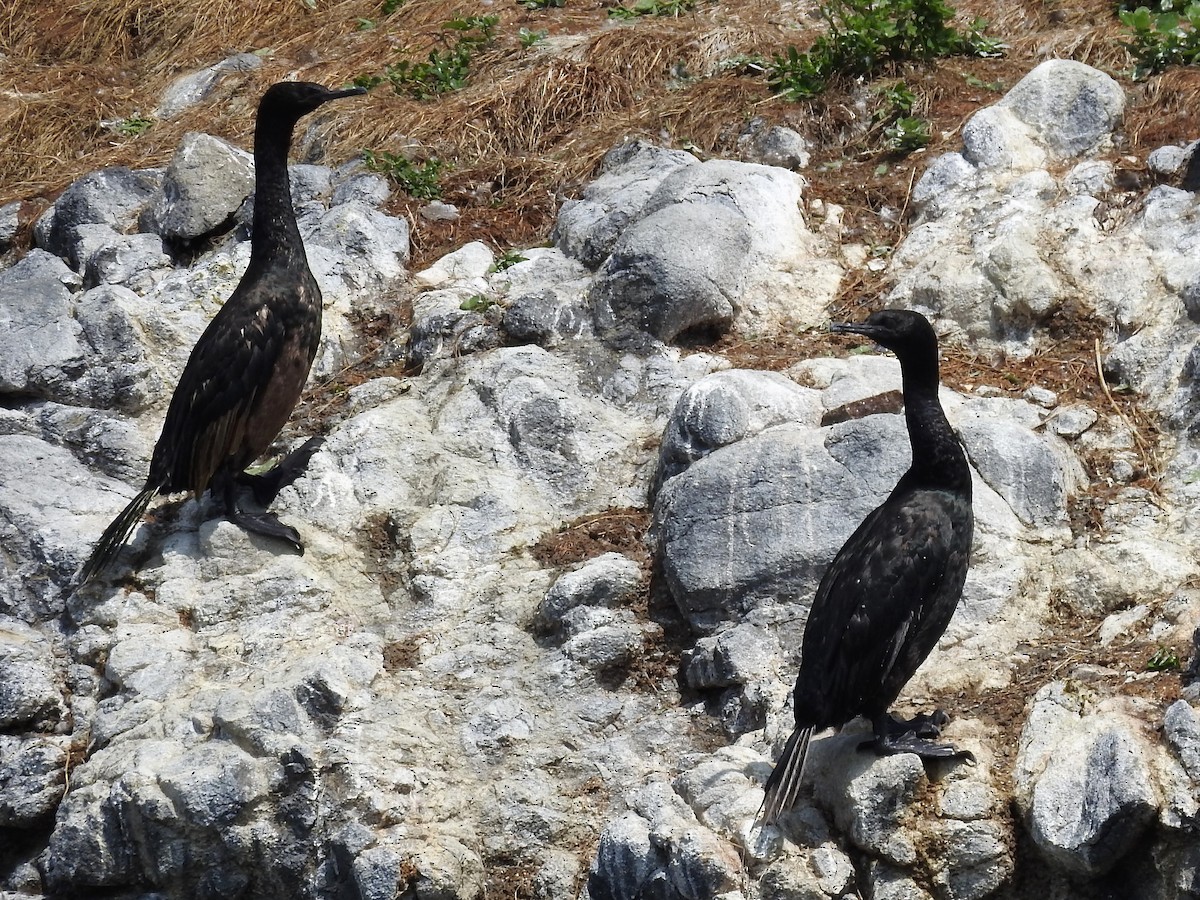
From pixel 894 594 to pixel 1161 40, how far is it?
518cm

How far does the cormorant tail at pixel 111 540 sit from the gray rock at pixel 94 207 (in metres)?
2.95

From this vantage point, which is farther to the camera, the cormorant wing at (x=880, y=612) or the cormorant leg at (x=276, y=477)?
the cormorant leg at (x=276, y=477)

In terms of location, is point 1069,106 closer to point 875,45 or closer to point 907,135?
point 907,135

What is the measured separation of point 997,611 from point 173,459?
396 cm

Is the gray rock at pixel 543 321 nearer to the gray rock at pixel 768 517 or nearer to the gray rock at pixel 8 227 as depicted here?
the gray rock at pixel 768 517

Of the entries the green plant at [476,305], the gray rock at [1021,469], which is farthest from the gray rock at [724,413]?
the green plant at [476,305]

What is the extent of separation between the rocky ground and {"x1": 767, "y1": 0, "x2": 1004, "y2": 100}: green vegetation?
1.87 ft

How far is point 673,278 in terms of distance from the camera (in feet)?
25.9

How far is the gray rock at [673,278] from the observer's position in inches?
311

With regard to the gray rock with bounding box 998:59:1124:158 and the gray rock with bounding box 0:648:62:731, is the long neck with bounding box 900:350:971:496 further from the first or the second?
the gray rock with bounding box 0:648:62:731

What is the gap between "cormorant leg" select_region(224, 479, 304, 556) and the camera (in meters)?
6.98

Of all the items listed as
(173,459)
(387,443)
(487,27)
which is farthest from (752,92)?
(173,459)

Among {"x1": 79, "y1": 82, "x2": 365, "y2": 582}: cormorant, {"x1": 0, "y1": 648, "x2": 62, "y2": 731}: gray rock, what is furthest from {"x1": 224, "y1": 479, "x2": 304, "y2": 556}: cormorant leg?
{"x1": 0, "y1": 648, "x2": 62, "y2": 731}: gray rock

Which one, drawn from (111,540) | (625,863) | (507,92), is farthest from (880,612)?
(507,92)
